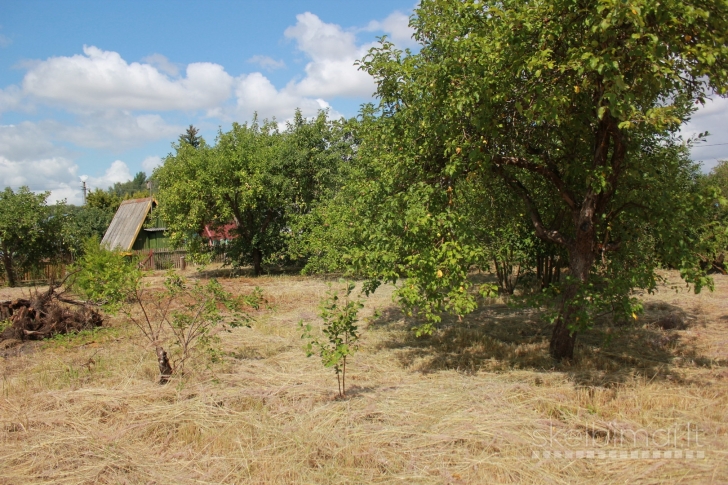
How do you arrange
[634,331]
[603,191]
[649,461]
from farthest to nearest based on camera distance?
[634,331], [603,191], [649,461]

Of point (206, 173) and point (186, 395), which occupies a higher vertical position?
point (206, 173)

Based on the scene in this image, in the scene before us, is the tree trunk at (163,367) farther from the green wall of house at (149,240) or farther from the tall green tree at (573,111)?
the green wall of house at (149,240)

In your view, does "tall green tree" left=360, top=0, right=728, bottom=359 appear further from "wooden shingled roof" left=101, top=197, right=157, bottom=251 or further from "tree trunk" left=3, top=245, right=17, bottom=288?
"wooden shingled roof" left=101, top=197, right=157, bottom=251

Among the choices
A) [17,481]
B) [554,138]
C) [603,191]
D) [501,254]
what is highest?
[554,138]

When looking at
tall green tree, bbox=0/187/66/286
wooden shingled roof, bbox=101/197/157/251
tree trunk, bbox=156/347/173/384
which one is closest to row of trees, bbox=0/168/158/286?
tall green tree, bbox=0/187/66/286

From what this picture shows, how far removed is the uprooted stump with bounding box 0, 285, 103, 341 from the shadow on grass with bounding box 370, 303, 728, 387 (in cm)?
555

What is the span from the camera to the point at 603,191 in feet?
19.8

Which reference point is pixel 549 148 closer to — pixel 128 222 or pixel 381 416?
pixel 381 416

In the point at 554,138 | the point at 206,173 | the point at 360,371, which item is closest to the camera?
the point at 360,371

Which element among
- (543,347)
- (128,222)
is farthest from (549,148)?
(128,222)

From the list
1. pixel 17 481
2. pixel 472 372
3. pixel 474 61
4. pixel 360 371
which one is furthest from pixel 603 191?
pixel 17 481

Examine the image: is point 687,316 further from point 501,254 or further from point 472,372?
point 472,372

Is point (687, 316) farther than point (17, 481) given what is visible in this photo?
Yes

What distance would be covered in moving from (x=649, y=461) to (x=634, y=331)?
17.5ft
